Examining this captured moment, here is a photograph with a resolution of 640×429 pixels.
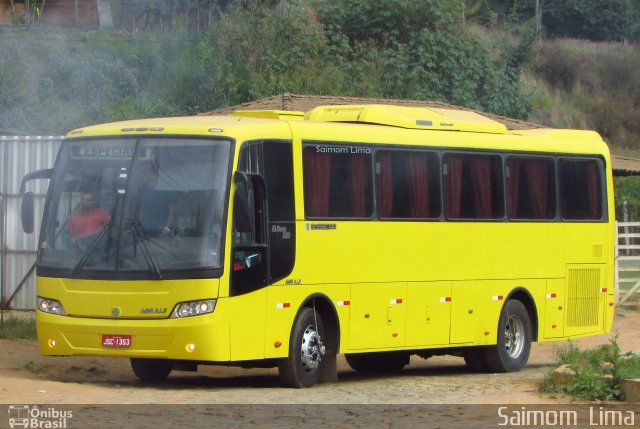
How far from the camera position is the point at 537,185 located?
711 inches

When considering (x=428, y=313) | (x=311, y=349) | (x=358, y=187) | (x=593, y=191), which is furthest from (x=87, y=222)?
(x=593, y=191)

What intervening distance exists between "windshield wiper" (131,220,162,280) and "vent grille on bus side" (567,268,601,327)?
24.9 ft

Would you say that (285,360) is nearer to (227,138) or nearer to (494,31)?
(227,138)

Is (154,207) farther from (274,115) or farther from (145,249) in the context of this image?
(274,115)

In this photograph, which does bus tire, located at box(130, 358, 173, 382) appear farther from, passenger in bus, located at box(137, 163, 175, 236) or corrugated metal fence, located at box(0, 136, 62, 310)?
corrugated metal fence, located at box(0, 136, 62, 310)

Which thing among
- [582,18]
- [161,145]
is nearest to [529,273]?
[161,145]

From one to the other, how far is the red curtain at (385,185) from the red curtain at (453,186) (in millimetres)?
1163

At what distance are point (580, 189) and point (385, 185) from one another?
14.8ft

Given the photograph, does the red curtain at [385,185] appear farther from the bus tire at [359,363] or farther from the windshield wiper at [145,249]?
the windshield wiper at [145,249]

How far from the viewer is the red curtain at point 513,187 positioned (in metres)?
17.5

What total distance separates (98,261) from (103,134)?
1.50m

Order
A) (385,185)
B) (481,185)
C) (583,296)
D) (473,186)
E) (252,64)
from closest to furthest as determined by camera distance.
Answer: (385,185) → (473,186) → (481,185) → (583,296) → (252,64)

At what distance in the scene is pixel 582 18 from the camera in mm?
70688

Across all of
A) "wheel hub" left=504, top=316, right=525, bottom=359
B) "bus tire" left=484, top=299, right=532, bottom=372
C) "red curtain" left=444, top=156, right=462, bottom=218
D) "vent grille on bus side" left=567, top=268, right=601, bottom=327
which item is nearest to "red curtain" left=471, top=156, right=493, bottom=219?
"red curtain" left=444, top=156, right=462, bottom=218
